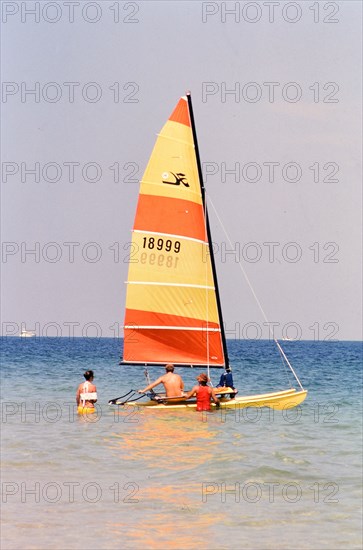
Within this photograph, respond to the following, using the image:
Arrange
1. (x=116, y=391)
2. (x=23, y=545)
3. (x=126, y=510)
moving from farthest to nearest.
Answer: (x=116, y=391)
(x=126, y=510)
(x=23, y=545)

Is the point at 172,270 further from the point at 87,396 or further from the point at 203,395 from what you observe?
the point at 87,396

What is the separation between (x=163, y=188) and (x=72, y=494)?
14.0m

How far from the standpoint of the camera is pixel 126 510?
1246 cm

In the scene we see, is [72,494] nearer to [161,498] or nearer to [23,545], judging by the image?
[161,498]

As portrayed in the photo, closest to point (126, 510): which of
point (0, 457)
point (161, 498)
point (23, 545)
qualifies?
point (161, 498)

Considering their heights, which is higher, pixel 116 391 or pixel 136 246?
pixel 136 246

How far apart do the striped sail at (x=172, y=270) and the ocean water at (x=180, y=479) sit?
2.21m

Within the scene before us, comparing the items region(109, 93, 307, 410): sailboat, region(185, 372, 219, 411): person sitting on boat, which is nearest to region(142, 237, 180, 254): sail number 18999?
region(109, 93, 307, 410): sailboat

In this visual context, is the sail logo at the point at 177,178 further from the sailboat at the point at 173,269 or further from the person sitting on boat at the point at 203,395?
the person sitting on boat at the point at 203,395

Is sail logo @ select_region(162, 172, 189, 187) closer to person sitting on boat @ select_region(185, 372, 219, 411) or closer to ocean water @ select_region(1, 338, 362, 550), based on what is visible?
person sitting on boat @ select_region(185, 372, 219, 411)

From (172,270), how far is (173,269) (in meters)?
0.04

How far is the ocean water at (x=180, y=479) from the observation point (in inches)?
448

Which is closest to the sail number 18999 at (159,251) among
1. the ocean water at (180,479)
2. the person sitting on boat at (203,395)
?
the ocean water at (180,479)

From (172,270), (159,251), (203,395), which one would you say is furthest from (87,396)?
(159,251)
